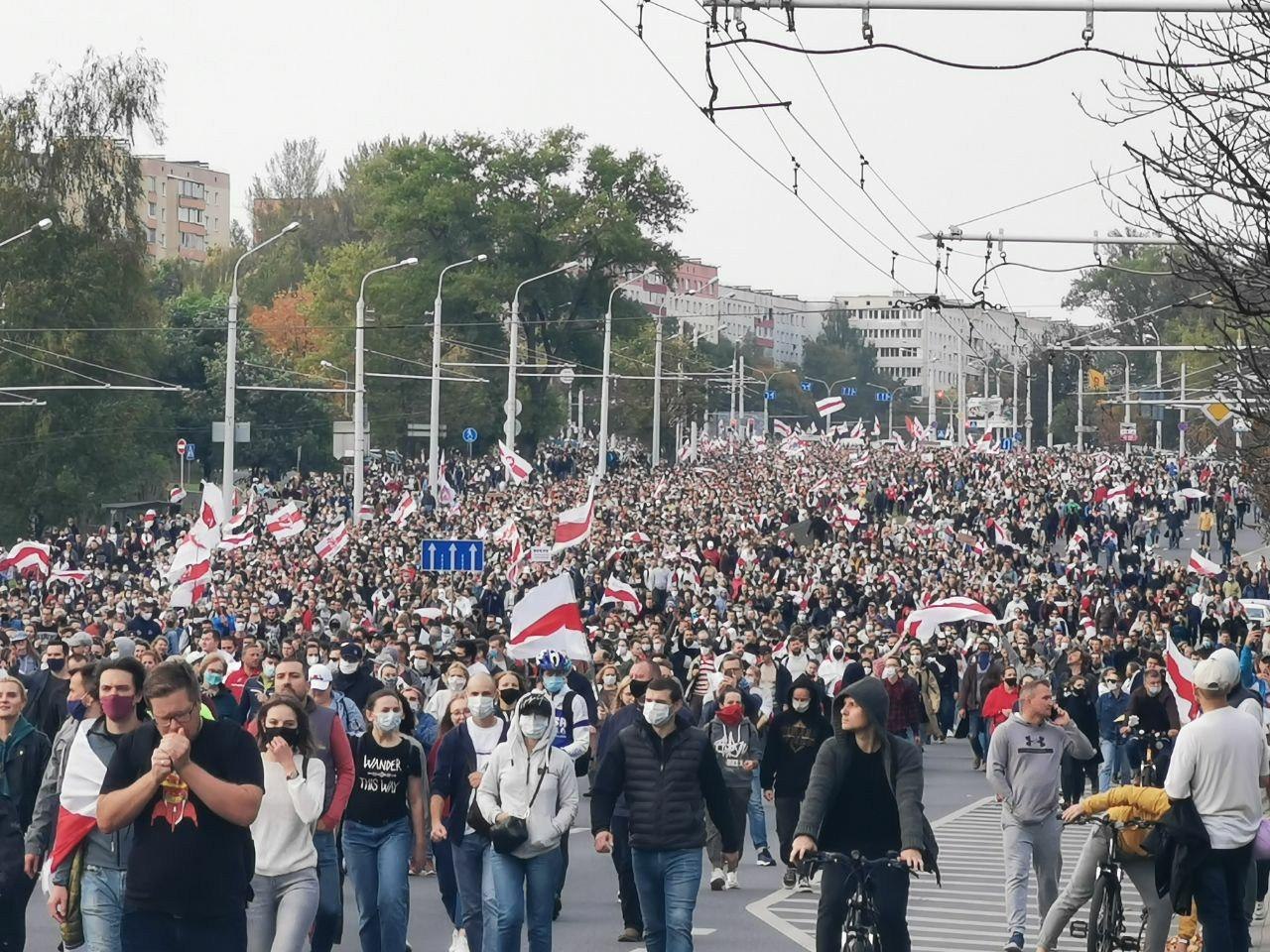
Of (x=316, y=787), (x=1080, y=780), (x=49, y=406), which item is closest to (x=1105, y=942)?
(x=316, y=787)

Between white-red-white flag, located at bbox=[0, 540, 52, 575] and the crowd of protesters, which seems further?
white-red-white flag, located at bbox=[0, 540, 52, 575]

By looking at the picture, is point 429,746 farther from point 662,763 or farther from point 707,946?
point 662,763

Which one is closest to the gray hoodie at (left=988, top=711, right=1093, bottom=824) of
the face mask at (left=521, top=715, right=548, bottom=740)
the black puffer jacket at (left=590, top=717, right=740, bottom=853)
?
the black puffer jacket at (left=590, top=717, right=740, bottom=853)

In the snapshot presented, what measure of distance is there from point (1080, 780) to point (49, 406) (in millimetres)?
41141

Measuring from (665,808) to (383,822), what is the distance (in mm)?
1382

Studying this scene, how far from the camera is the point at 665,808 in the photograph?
10078mm

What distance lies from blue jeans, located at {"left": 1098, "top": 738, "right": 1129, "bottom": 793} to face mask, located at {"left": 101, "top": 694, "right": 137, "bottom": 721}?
13.7 metres

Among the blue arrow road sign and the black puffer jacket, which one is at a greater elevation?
the blue arrow road sign

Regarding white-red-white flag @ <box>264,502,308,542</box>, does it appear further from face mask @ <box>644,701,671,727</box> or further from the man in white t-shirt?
the man in white t-shirt

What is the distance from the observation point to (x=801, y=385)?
199 metres

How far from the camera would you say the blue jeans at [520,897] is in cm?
1001

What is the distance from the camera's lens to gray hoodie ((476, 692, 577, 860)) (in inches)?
395

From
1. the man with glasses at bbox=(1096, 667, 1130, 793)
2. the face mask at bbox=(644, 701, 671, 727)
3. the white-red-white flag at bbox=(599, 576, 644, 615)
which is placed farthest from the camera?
the white-red-white flag at bbox=(599, 576, 644, 615)

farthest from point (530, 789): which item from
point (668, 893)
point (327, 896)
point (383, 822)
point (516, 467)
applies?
point (516, 467)
